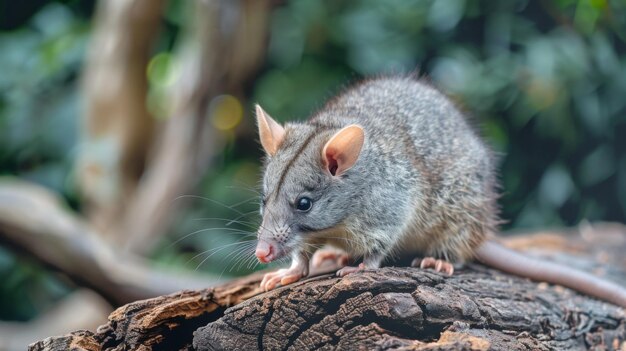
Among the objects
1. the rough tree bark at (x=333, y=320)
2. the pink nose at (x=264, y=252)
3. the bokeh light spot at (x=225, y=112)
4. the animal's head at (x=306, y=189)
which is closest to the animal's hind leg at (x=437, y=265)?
the rough tree bark at (x=333, y=320)

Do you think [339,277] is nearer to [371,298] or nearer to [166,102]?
[371,298]

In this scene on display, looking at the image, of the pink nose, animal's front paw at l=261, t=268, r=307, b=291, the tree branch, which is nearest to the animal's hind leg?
animal's front paw at l=261, t=268, r=307, b=291

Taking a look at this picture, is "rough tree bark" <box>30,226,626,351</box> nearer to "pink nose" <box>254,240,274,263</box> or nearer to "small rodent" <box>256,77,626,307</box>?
"pink nose" <box>254,240,274,263</box>

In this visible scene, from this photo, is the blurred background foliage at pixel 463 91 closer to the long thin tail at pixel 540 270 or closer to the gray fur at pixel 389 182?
the gray fur at pixel 389 182

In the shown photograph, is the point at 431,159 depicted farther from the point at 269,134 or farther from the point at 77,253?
Answer: the point at 77,253

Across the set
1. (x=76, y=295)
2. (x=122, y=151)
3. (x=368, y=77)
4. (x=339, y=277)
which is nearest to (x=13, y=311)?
(x=76, y=295)
